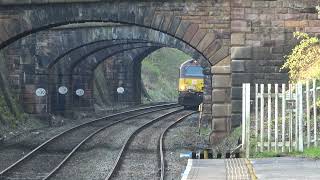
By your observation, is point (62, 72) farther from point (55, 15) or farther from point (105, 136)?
point (55, 15)

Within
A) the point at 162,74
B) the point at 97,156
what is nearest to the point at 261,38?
the point at 97,156

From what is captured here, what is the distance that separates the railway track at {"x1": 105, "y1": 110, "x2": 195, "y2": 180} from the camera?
53.3ft

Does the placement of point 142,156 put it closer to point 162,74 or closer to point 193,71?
point 193,71

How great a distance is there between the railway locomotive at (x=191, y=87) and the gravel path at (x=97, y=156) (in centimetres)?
1039

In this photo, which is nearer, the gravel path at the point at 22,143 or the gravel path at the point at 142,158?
the gravel path at the point at 142,158

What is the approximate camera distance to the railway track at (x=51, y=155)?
639 inches

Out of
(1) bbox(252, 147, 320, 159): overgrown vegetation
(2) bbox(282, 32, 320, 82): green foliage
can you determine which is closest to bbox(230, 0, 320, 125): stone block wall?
(2) bbox(282, 32, 320, 82): green foliage

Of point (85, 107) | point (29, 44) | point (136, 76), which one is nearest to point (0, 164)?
point (29, 44)

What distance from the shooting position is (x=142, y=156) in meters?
19.5

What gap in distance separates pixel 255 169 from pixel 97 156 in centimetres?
974

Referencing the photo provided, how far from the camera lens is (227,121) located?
66.4 ft

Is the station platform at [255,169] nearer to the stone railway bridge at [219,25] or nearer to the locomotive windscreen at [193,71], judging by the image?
the stone railway bridge at [219,25]

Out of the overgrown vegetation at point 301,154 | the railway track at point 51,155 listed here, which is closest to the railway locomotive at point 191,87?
the railway track at point 51,155

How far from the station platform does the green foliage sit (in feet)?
25.3
